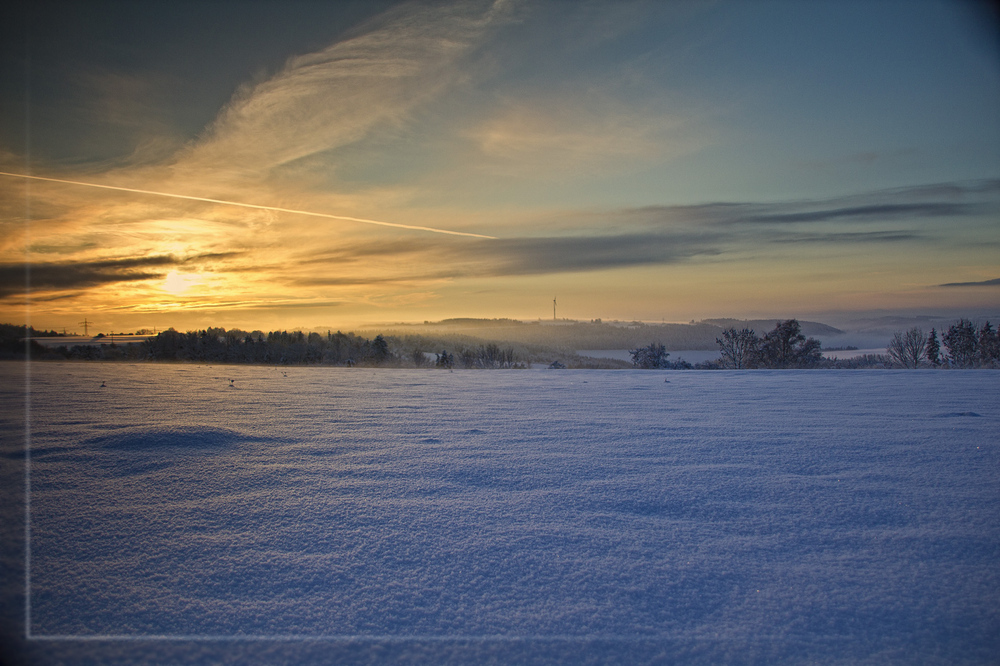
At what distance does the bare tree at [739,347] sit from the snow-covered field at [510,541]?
9392 mm

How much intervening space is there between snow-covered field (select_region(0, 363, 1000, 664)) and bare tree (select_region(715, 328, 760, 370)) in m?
9.39

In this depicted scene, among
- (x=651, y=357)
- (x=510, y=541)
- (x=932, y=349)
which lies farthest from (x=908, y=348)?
(x=510, y=541)

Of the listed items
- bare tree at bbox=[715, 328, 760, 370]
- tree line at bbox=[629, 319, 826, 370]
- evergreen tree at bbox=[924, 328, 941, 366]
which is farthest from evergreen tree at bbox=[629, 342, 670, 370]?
evergreen tree at bbox=[924, 328, 941, 366]

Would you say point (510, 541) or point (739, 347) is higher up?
point (739, 347)

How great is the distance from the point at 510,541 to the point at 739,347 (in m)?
13.3

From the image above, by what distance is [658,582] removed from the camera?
5.37 feet

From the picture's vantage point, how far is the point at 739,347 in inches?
529

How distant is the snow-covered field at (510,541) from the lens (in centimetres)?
140

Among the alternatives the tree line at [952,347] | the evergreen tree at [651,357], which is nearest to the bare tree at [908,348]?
the tree line at [952,347]

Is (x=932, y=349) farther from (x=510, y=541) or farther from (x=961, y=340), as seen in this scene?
(x=510, y=541)

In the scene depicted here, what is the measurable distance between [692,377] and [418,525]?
699 centimetres

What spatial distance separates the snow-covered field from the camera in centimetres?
140

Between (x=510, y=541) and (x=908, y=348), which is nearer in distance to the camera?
(x=510, y=541)

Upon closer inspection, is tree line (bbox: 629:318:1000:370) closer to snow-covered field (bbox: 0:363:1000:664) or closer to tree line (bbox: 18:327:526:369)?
tree line (bbox: 18:327:526:369)
